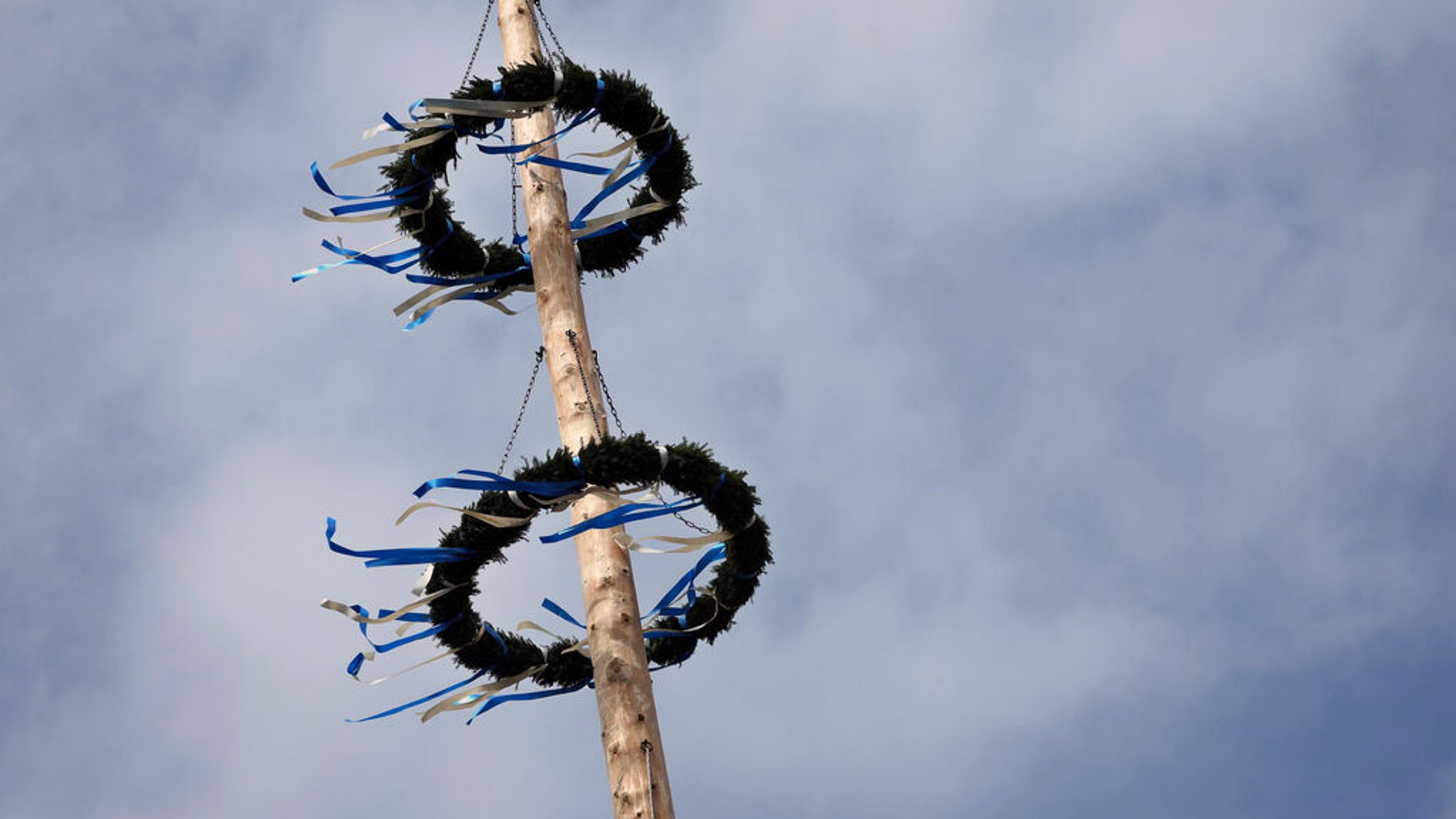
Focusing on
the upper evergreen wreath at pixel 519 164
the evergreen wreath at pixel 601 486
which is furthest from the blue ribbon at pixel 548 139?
the evergreen wreath at pixel 601 486

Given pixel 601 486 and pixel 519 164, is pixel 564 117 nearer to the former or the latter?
pixel 519 164

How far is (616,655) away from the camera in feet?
24.2

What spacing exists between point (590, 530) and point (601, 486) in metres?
0.34

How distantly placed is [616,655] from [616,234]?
250 centimetres

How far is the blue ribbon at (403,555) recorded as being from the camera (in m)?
7.49

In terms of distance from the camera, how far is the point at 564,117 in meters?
8.38

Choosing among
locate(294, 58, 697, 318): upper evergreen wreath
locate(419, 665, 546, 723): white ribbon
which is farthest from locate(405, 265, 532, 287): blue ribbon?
locate(419, 665, 546, 723): white ribbon

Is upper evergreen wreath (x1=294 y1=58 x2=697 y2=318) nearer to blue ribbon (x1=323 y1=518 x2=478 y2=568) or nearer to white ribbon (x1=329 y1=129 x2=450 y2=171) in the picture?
white ribbon (x1=329 y1=129 x2=450 y2=171)

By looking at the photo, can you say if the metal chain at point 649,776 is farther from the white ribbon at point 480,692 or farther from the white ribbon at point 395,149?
the white ribbon at point 395,149

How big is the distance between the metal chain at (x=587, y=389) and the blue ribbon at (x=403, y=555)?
843mm

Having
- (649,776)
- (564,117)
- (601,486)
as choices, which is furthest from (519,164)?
(649,776)

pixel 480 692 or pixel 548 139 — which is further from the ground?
pixel 548 139

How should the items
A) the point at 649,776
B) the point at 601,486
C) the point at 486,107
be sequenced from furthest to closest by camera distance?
the point at 486,107 → the point at 601,486 → the point at 649,776

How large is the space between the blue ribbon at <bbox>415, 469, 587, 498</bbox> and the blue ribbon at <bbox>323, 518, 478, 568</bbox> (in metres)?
0.32
